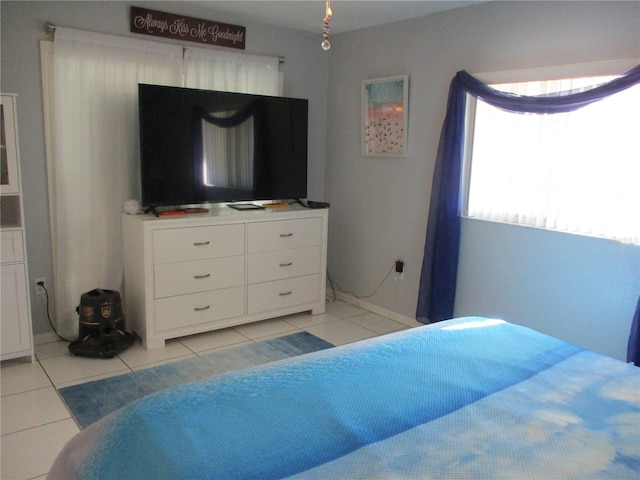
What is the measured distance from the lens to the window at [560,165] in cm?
271

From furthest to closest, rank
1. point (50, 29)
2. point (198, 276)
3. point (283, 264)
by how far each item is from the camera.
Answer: point (283, 264) → point (198, 276) → point (50, 29)

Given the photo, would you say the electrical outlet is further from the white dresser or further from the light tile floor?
the white dresser

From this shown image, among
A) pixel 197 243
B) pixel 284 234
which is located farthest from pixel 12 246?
pixel 284 234

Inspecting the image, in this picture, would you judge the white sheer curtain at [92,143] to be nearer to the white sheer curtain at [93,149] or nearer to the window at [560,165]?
the white sheer curtain at [93,149]

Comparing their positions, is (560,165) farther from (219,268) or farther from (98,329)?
(98,329)

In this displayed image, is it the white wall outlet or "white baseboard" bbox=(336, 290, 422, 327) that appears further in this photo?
"white baseboard" bbox=(336, 290, 422, 327)

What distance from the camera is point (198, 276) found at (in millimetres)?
3531

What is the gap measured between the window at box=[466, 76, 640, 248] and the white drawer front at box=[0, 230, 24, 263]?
2.82 m

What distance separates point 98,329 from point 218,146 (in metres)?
1.47

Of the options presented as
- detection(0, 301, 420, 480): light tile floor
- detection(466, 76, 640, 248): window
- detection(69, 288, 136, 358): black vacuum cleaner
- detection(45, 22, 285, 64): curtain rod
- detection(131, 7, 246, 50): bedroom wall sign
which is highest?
detection(131, 7, 246, 50): bedroom wall sign

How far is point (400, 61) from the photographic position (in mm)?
3926

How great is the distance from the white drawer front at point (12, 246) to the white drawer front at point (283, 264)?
4.78 ft

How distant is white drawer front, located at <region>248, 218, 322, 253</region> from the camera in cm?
378

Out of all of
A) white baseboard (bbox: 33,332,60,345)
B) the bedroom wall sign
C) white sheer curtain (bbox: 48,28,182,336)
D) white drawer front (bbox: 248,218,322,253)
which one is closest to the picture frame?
white drawer front (bbox: 248,218,322,253)
